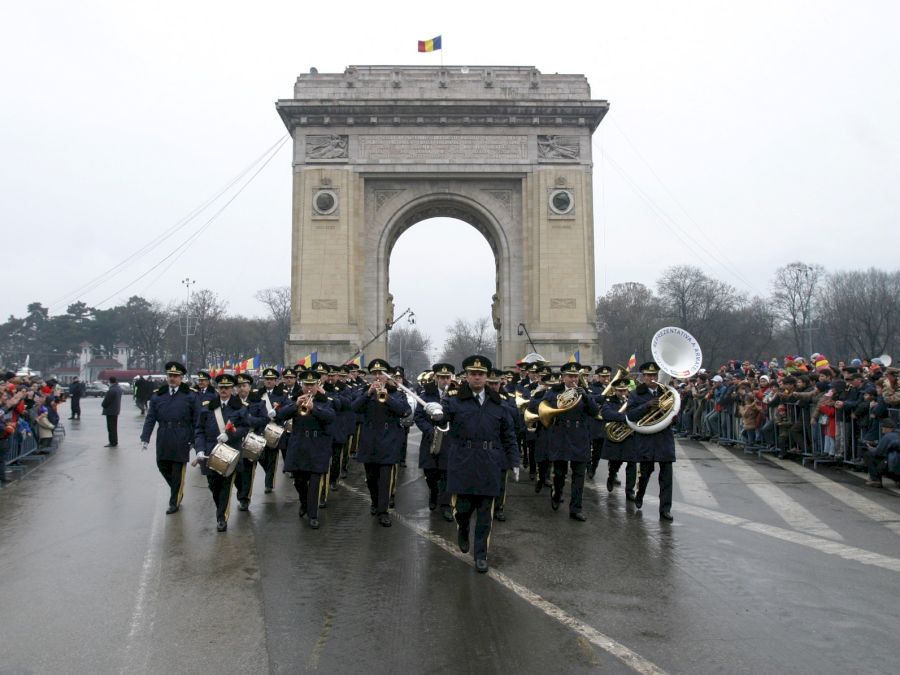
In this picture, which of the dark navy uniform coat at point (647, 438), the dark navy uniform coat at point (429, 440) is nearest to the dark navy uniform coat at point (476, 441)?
the dark navy uniform coat at point (429, 440)

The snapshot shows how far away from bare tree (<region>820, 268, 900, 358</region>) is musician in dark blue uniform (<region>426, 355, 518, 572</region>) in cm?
6370

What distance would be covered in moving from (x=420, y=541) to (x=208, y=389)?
14.3 ft

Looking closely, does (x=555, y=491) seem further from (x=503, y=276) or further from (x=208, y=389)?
(x=503, y=276)

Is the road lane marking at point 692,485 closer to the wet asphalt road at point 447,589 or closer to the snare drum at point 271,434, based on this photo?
the wet asphalt road at point 447,589

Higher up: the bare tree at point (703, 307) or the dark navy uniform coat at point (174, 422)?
the bare tree at point (703, 307)

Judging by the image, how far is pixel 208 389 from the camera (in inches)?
412

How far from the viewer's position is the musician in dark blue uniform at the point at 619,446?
1007cm

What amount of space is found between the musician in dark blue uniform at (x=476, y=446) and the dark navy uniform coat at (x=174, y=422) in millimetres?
4167

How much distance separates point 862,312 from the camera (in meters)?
66.3

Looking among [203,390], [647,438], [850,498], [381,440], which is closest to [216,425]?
[203,390]

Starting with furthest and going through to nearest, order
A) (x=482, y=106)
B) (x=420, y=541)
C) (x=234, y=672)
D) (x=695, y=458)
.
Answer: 1. (x=482, y=106)
2. (x=695, y=458)
3. (x=420, y=541)
4. (x=234, y=672)

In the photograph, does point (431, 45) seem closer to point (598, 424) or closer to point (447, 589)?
point (598, 424)

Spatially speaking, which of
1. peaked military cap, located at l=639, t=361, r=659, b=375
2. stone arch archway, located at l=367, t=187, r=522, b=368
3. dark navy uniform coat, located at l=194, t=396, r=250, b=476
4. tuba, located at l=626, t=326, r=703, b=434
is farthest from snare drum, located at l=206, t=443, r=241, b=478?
stone arch archway, located at l=367, t=187, r=522, b=368

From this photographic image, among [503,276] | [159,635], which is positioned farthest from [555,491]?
[503,276]
